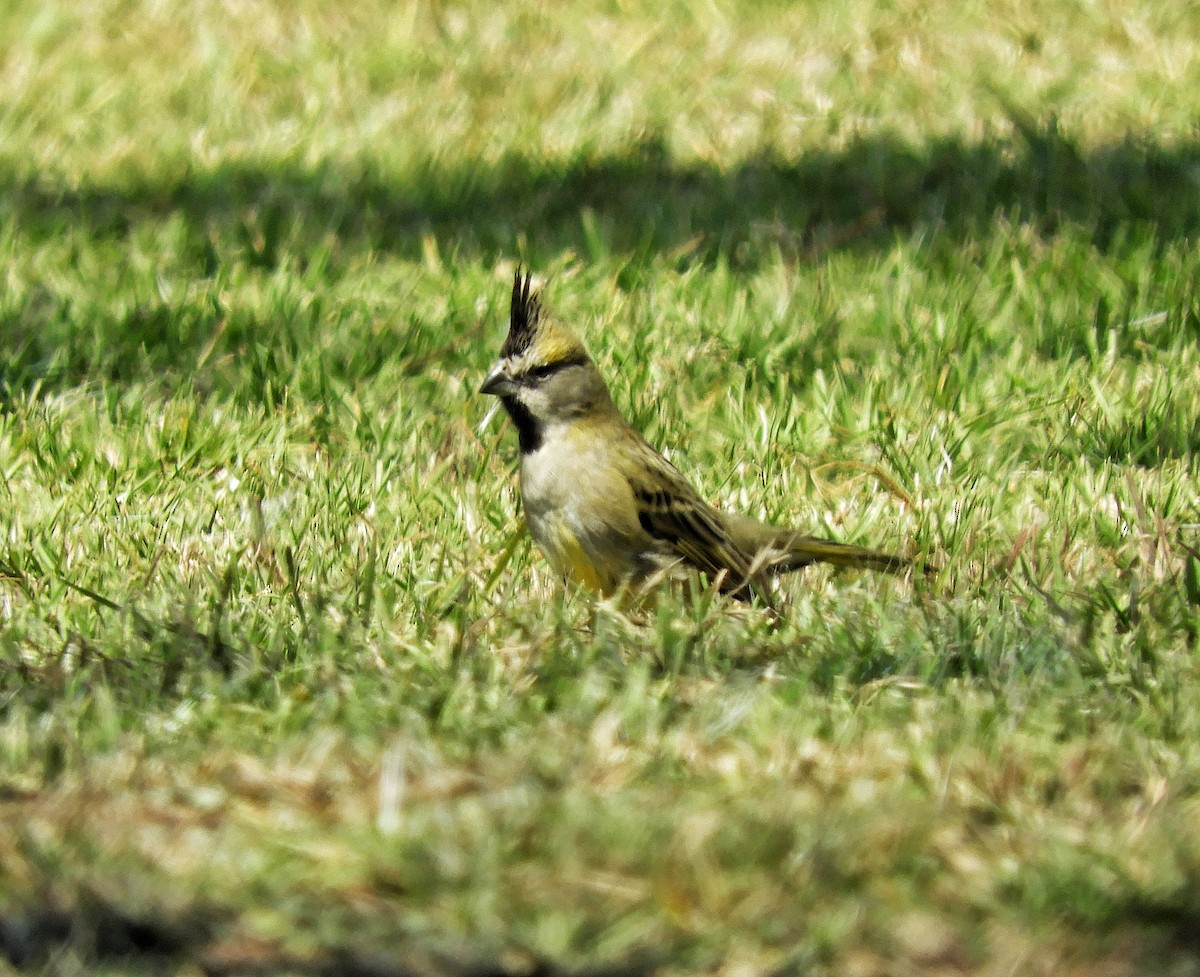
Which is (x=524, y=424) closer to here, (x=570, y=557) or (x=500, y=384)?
(x=500, y=384)

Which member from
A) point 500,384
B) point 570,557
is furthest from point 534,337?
point 570,557

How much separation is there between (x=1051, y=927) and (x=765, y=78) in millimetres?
6529

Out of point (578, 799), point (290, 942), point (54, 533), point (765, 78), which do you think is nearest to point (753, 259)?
point (765, 78)

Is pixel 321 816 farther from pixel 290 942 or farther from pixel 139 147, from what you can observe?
pixel 139 147

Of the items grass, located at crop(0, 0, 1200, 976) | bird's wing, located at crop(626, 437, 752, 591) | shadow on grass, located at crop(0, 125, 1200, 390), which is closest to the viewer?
grass, located at crop(0, 0, 1200, 976)

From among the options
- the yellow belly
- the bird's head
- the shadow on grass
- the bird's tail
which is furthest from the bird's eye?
the shadow on grass

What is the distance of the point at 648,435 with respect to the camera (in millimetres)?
5793

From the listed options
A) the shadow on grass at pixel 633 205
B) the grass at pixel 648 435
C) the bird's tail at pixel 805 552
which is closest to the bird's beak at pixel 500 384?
the grass at pixel 648 435

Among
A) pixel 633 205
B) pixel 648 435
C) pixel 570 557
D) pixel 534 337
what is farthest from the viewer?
pixel 633 205

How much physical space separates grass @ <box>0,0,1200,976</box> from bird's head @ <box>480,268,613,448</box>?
343mm

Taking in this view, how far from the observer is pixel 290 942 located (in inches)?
112

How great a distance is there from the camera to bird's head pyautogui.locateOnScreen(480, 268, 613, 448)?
4953 millimetres

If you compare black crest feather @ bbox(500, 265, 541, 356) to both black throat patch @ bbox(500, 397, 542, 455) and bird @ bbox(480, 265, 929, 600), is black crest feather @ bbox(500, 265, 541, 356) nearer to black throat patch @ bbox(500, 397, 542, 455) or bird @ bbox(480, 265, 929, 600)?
bird @ bbox(480, 265, 929, 600)

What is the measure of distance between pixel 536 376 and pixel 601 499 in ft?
1.41
